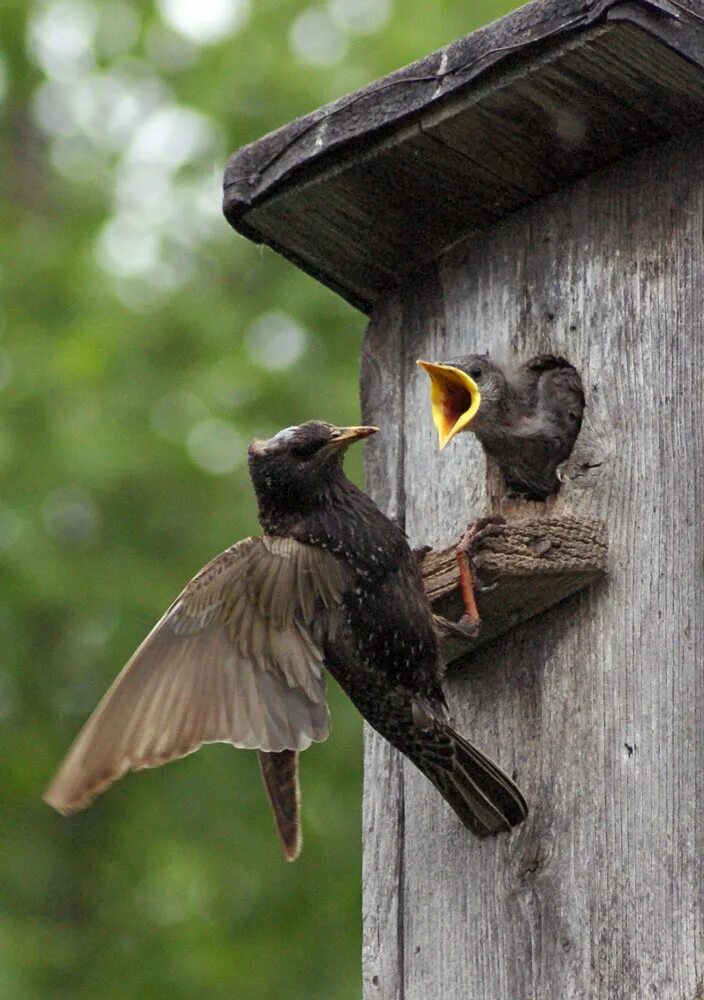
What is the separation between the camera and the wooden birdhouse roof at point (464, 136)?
313 centimetres

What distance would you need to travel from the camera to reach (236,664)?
3561 millimetres

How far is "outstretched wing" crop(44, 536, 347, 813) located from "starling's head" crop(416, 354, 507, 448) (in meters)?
0.39

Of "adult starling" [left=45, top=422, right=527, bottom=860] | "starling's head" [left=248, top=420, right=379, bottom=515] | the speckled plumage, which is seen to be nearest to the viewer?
"adult starling" [left=45, top=422, right=527, bottom=860]

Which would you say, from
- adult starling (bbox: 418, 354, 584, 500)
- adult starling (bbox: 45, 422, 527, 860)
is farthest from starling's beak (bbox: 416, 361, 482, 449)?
adult starling (bbox: 45, 422, 527, 860)

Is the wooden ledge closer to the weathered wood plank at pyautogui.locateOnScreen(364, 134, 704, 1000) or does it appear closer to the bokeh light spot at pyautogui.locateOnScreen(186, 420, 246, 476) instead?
the weathered wood plank at pyautogui.locateOnScreen(364, 134, 704, 1000)

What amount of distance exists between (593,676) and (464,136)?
1.09 metres

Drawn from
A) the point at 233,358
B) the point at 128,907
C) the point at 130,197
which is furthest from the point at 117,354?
the point at 128,907

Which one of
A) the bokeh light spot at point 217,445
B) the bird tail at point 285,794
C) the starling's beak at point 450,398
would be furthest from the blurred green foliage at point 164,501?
the starling's beak at point 450,398

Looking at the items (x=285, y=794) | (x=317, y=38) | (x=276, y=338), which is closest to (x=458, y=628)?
A: (x=285, y=794)

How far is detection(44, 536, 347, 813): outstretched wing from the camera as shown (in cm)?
342

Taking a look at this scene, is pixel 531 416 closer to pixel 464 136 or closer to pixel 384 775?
pixel 464 136

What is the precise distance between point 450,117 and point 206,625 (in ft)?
3.68

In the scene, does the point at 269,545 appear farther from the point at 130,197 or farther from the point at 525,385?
the point at 130,197

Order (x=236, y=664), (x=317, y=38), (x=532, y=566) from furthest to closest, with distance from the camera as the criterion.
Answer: (x=317, y=38) → (x=236, y=664) → (x=532, y=566)
